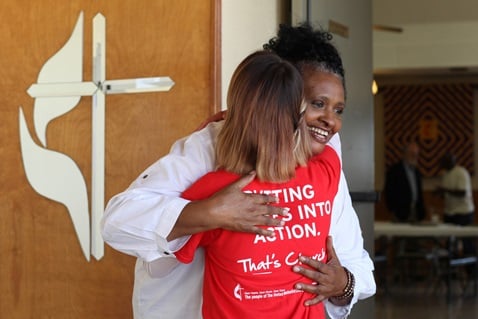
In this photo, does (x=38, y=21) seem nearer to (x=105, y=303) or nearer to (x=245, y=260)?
(x=105, y=303)

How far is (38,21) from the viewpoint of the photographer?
2.91 meters

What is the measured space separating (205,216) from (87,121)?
1.43 meters

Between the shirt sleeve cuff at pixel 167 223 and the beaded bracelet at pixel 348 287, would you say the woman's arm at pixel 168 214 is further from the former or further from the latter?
the beaded bracelet at pixel 348 287

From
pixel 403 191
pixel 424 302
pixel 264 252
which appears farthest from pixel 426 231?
pixel 264 252

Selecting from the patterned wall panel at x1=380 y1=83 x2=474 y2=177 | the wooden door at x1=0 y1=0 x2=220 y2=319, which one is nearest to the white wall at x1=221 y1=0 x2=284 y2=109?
the wooden door at x1=0 y1=0 x2=220 y2=319

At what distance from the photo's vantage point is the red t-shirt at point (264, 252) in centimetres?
155

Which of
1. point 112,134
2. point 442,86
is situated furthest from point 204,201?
point 442,86

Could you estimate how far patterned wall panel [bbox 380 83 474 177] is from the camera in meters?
12.3

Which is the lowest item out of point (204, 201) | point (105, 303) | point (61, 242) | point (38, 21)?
point (105, 303)

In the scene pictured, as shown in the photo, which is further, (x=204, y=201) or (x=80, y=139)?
(x=80, y=139)

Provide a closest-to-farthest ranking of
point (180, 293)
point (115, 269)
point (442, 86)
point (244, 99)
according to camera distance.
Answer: point (244, 99), point (180, 293), point (115, 269), point (442, 86)

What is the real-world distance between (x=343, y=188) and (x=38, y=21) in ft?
5.18

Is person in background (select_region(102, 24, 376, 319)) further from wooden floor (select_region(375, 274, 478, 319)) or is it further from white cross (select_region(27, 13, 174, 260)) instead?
wooden floor (select_region(375, 274, 478, 319))

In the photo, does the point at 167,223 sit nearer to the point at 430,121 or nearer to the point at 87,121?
the point at 87,121
